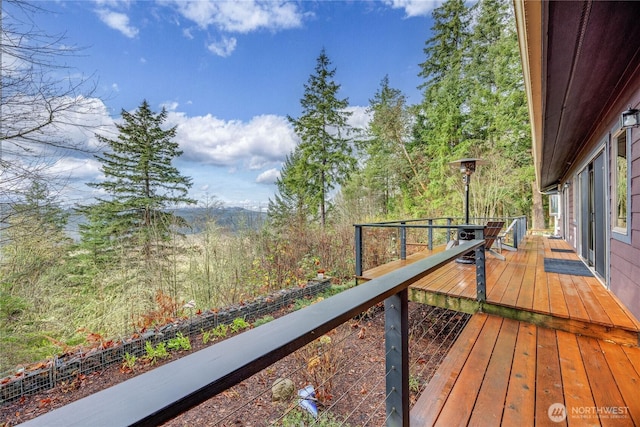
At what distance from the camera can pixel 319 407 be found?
2.88 metres

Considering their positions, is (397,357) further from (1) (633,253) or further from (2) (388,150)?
(2) (388,150)

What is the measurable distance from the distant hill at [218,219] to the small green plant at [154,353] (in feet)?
10.5

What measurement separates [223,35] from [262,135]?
25.4ft

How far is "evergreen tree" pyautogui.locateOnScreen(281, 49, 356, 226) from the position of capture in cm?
1423

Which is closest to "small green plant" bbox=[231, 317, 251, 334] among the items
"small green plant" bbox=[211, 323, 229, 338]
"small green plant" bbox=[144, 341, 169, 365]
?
"small green plant" bbox=[211, 323, 229, 338]

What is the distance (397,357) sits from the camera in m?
1.23

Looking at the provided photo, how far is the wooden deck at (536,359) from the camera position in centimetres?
162

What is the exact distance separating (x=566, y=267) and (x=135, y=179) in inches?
501

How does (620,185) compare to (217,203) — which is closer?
(620,185)

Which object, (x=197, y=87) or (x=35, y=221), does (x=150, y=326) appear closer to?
(x=35, y=221)

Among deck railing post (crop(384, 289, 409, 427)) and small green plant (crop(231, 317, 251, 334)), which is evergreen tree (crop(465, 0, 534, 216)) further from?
deck railing post (crop(384, 289, 409, 427))

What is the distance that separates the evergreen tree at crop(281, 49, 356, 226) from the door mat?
9745mm

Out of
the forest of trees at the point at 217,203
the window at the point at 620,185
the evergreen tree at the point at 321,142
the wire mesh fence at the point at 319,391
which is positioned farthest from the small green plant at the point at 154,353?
the evergreen tree at the point at 321,142

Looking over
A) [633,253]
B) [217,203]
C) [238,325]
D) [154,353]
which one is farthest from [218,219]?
[633,253]
